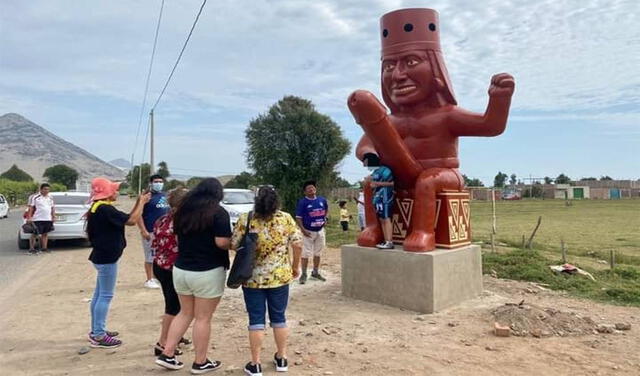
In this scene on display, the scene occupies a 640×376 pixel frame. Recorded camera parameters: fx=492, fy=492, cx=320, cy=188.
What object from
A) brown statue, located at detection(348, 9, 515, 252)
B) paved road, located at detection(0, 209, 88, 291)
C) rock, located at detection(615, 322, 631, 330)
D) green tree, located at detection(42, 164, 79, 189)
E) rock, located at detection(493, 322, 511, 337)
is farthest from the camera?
green tree, located at detection(42, 164, 79, 189)

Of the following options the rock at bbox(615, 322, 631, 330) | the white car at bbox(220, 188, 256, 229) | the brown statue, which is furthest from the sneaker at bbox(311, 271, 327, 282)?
the white car at bbox(220, 188, 256, 229)

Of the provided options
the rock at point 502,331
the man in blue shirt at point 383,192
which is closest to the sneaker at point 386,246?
the man in blue shirt at point 383,192

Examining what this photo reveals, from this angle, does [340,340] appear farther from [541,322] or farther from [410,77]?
[410,77]

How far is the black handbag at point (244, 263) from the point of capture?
3.77m

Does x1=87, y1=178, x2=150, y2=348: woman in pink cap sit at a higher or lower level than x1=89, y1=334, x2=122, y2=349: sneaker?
higher

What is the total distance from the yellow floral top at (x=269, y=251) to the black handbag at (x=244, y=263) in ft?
0.27

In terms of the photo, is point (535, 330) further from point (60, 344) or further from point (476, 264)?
point (60, 344)

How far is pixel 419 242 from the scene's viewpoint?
20.3ft

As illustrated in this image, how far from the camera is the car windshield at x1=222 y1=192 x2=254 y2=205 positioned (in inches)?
594

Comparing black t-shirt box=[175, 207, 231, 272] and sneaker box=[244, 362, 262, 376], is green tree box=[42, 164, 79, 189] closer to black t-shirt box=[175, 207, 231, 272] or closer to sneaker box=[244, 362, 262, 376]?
black t-shirt box=[175, 207, 231, 272]

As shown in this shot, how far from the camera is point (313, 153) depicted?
21016mm

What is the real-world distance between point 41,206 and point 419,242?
886cm

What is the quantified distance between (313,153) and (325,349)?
1658 centimetres

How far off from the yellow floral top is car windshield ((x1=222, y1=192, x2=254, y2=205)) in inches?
439
